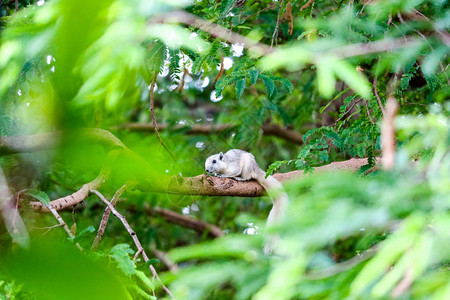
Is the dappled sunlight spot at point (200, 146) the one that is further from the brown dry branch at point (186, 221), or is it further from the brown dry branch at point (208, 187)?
the brown dry branch at point (208, 187)

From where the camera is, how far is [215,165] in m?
5.17

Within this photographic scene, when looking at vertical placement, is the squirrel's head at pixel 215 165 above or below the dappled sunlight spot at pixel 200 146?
above

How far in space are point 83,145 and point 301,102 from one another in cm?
510

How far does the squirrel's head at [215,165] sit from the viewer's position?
16.9 feet

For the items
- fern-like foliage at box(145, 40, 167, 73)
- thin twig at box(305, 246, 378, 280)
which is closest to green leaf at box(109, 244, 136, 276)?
fern-like foliage at box(145, 40, 167, 73)

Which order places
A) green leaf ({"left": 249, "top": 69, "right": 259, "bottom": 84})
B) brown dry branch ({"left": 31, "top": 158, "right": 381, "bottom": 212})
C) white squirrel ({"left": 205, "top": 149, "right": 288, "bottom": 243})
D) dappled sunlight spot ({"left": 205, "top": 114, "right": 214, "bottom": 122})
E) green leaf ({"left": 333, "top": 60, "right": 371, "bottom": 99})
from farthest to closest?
dappled sunlight spot ({"left": 205, "top": 114, "right": 214, "bottom": 122}) → white squirrel ({"left": 205, "top": 149, "right": 288, "bottom": 243}) → brown dry branch ({"left": 31, "top": 158, "right": 381, "bottom": 212}) → green leaf ({"left": 249, "top": 69, "right": 259, "bottom": 84}) → green leaf ({"left": 333, "top": 60, "right": 371, "bottom": 99})

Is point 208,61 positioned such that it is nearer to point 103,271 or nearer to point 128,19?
point 128,19

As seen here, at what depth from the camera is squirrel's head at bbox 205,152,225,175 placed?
203 inches

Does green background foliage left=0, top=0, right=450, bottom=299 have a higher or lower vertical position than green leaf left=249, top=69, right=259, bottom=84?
higher

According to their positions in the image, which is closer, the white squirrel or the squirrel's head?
the white squirrel

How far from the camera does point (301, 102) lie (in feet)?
18.5

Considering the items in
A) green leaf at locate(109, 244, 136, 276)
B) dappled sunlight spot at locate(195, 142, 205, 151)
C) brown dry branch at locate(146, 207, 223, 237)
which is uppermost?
green leaf at locate(109, 244, 136, 276)

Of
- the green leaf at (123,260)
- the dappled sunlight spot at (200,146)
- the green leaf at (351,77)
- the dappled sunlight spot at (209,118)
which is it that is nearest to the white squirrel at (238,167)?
the dappled sunlight spot at (200,146)

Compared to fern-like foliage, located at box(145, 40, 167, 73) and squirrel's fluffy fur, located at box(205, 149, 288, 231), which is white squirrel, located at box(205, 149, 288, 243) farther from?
fern-like foliage, located at box(145, 40, 167, 73)
